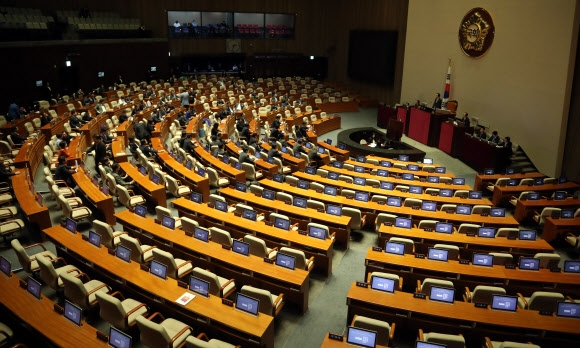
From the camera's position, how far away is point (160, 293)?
5789 millimetres

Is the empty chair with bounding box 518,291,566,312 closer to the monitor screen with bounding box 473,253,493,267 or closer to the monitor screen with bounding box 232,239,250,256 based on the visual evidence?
the monitor screen with bounding box 473,253,493,267

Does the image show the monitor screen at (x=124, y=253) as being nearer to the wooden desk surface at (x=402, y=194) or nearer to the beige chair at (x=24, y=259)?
the beige chair at (x=24, y=259)

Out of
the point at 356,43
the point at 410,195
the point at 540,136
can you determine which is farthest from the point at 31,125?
the point at 356,43

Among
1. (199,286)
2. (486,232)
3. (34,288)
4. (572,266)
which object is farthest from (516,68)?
(34,288)

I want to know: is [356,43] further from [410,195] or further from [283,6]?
[410,195]

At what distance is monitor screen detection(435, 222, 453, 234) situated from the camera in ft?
27.1

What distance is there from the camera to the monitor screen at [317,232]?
775 centimetres

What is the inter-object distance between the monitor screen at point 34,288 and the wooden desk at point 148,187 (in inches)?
172

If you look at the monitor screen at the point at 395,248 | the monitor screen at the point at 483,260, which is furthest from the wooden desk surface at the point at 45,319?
the monitor screen at the point at 483,260

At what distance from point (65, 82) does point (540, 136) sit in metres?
20.5

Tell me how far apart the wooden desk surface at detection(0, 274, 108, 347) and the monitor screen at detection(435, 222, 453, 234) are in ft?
20.1

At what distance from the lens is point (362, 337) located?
4.85m

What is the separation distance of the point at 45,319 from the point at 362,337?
3.80 meters

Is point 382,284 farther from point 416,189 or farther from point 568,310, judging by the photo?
point 416,189
